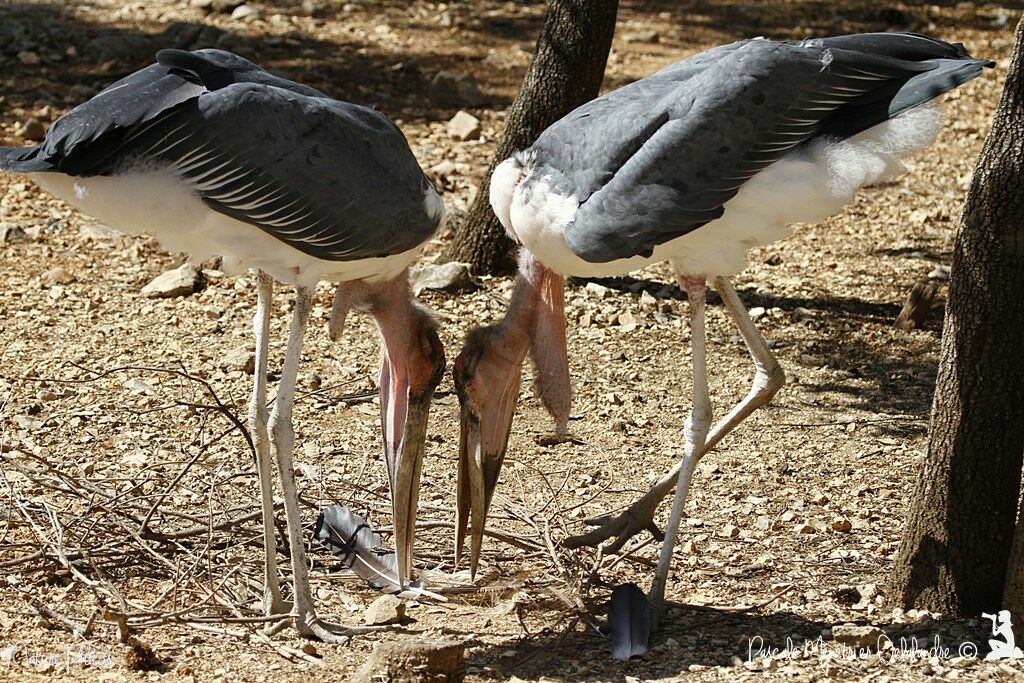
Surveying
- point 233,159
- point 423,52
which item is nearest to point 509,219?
point 233,159

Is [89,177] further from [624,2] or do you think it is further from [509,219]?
[624,2]

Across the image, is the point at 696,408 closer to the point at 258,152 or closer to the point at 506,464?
the point at 506,464

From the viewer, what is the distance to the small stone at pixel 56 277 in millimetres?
6383

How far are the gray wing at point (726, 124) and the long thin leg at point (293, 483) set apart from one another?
864 millimetres

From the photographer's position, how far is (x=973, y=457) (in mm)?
3438

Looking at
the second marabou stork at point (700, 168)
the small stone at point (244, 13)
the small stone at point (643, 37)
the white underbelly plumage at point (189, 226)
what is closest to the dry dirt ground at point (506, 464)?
the second marabou stork at point (700, 168)

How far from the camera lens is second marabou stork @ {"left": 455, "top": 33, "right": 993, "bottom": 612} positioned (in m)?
3.60

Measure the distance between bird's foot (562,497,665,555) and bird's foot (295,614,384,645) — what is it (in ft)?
2.52

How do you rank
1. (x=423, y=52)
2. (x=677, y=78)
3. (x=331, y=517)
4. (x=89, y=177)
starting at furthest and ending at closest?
(x=423, y=52) < (x=331, y=517) < (x=677, y=78) < (x=89, y=177)

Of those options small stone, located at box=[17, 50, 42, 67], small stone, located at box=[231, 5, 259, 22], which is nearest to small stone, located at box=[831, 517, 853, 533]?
small stone, located at box=[17, 50, 42, 67]

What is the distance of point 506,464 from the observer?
494 cm

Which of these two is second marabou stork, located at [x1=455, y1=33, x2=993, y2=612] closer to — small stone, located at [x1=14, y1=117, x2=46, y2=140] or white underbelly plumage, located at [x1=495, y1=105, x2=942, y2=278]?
white underbelly plumage, located at [x1=495, y1=105, x2=942, y2=278]

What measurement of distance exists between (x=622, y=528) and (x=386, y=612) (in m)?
0.88

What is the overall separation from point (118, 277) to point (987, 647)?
4659mm
